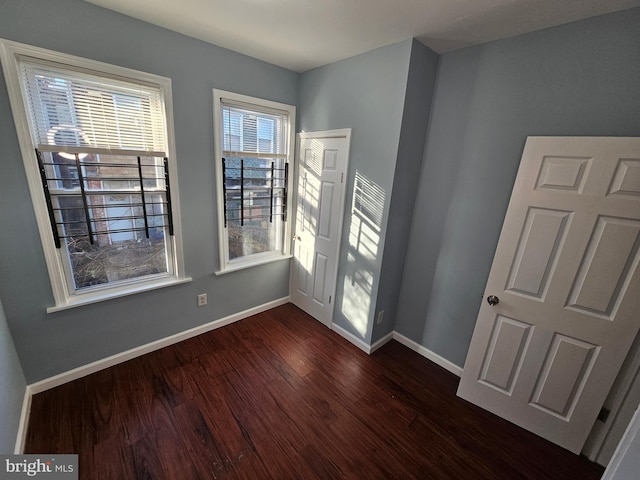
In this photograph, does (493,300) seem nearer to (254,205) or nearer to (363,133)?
(363,133)

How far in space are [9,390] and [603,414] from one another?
11.4ft

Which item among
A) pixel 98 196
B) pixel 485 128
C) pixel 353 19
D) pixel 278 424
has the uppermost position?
pixel 353 19

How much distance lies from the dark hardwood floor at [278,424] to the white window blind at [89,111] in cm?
172

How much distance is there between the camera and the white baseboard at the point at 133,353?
6.16ft

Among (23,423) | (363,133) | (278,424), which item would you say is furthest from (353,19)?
(23,423)

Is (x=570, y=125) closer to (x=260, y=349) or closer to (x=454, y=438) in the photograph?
(x=454, y=438)

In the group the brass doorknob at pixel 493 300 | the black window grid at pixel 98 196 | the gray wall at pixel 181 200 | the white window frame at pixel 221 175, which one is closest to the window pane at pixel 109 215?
the black window grid at pixel 98 196

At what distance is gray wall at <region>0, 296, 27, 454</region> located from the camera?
131 centimetres

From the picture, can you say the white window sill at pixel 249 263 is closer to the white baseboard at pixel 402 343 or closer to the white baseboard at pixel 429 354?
the white baseboard at pixel 402 343

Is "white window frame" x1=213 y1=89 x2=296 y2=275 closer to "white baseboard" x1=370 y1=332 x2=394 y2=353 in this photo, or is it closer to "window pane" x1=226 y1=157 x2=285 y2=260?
"window pane" x1=226 y1=157 x2=285 y2=260

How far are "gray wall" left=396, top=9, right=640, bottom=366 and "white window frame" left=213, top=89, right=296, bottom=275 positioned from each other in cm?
136

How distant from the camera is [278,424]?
176cm

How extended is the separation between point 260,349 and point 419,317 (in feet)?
5.01

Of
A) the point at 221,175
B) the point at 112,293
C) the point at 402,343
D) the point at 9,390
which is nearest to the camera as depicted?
the point at 9,390
